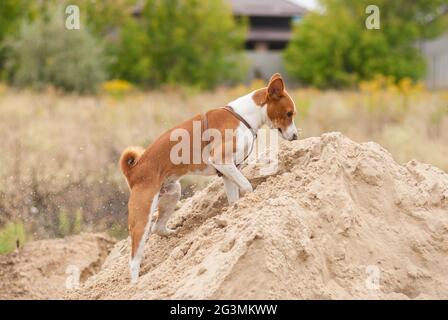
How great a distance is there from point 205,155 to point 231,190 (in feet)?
1.34

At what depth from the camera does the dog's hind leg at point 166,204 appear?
676 cm

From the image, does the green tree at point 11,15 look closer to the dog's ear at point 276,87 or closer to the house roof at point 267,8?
the house roof at point 267,8

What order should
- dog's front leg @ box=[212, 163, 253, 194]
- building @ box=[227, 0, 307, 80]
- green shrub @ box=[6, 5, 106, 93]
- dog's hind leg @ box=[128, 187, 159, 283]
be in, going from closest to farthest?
dog's hind leg @ box=[128, 187, 159, 283] → dog's front leg @ box=[212, 163, 253, 194] → green shrub @ box=[6, 5, 106, 93] → building @ box=[227, 0, 307, 80]

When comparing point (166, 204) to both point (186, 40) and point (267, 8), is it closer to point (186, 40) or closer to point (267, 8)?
point (186, 40)

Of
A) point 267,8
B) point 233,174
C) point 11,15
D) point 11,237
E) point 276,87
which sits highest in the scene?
point 267,8

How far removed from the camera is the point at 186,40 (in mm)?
40312

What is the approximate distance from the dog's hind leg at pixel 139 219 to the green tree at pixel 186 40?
109ft

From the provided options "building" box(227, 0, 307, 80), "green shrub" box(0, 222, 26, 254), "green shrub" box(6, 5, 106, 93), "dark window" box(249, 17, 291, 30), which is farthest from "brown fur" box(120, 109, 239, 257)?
"dark window" box(249, 17, 291, 30)

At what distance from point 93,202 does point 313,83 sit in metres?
32.5

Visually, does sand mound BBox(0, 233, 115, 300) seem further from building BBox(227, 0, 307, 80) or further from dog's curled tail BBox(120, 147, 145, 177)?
building BBox(227, 0, 307, 80)

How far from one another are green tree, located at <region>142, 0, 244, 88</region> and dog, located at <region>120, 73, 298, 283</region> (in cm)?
3289

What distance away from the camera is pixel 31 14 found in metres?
36.9

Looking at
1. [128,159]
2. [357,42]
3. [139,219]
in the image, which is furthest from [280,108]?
[357,42]

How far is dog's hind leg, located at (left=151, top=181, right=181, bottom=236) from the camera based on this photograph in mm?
6758
